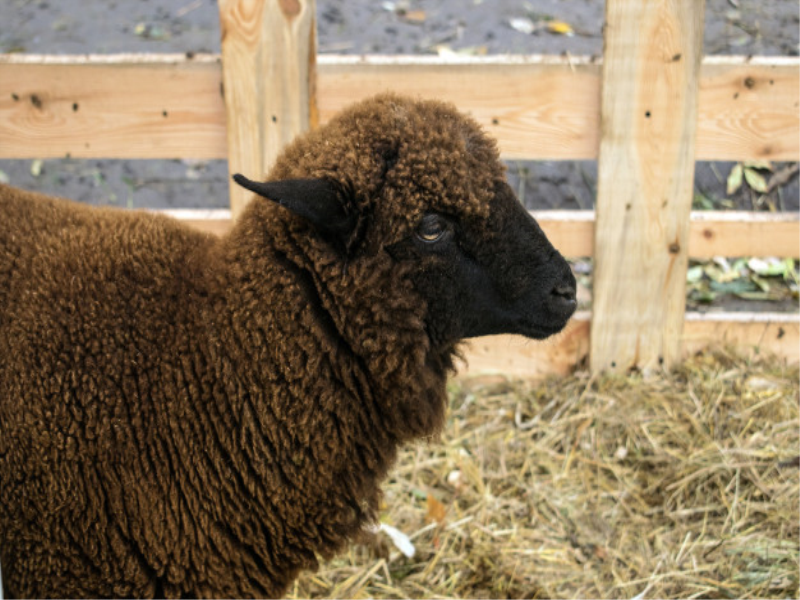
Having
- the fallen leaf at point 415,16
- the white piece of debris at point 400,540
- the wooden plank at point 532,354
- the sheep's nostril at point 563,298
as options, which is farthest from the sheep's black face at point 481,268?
the fallen leaf at point 415,16

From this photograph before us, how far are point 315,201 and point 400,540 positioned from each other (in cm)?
200

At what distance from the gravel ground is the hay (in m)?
2.32

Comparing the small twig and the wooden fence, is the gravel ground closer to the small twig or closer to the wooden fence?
the wooden fence

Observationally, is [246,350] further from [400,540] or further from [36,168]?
[36,168]

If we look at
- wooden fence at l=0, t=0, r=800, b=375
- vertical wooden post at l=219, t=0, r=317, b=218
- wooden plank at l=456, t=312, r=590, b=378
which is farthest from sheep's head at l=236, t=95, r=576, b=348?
wooden plank at l=456, t=312, r=590, b=378

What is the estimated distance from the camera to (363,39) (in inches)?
300

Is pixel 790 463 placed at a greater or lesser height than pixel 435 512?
greater

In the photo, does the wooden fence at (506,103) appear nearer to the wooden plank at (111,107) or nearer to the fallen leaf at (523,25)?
the wooden plank at (111,107)

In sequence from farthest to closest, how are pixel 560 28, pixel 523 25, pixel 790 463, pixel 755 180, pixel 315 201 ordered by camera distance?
pixel 523 25 → pixel 560 28 → pixel 755 180 → pixel 790 463 → pixel 315 201

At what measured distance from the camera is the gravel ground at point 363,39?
6547mm

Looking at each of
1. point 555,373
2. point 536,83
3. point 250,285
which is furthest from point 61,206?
point 555,373

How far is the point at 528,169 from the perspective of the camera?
668 centimetres

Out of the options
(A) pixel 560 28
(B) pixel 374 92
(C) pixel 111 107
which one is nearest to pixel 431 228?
(B) pixel 374 92

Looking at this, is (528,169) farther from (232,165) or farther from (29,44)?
(29,44)
